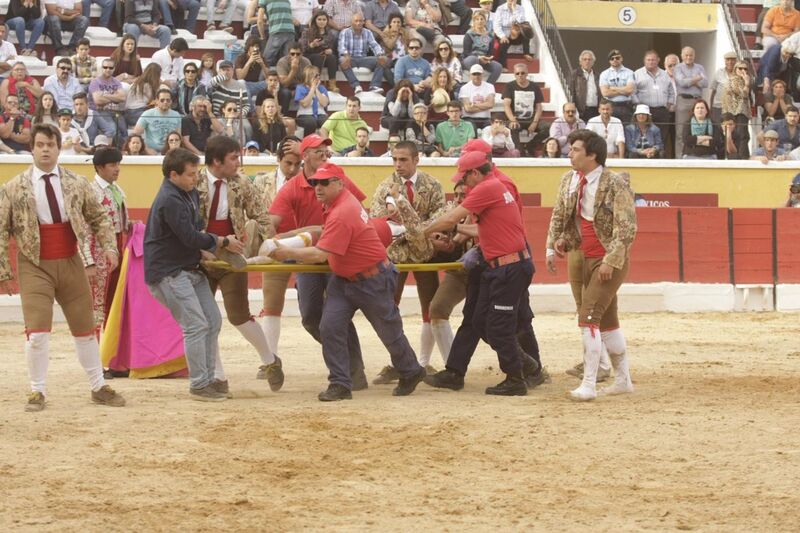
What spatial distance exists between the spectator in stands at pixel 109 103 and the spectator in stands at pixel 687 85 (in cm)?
787

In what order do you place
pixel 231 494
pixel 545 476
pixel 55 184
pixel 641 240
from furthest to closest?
pixel 641 240
pixel 55 184
pixel 545 476
pixel 231 494

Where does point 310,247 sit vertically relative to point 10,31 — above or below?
below

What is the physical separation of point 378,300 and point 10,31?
1198 centimetres

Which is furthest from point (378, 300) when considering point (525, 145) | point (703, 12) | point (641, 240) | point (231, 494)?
point (703, 12)

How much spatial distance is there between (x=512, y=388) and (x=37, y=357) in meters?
3.07

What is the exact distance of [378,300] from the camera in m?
8.95

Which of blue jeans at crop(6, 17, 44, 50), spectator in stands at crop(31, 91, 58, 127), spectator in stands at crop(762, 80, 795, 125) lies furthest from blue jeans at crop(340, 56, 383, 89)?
spectator in stands at crop(762, 80, 795, 125)

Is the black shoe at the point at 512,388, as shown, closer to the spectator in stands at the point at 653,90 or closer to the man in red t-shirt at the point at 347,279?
the man in red t-shirt at the point at 347,279

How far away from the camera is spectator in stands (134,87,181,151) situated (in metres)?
16.9

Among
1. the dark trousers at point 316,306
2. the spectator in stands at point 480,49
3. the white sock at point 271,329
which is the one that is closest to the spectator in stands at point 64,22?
the spectator in stands at point 480,49

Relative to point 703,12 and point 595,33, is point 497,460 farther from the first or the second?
point 595,33

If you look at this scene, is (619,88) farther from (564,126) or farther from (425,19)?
(425,19)

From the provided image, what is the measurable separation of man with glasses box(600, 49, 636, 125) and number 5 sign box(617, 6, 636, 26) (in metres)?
3.17

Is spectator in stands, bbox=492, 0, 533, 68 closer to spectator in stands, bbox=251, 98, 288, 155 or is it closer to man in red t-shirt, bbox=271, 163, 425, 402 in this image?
spectator in stands, bbox=251, 98, 288, 155
